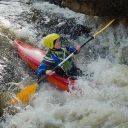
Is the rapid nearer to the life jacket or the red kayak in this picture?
the red kayak

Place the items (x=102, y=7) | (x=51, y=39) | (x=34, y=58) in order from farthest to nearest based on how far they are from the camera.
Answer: (x=102, y=7) → (x=34, y=58) → (x=51, y=39)

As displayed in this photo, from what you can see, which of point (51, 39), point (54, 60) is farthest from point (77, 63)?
point (51, 39)

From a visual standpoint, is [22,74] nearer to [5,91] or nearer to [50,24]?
[5,91]

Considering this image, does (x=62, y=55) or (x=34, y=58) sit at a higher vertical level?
(x=62, y=55)

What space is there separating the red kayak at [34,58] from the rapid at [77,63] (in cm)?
12

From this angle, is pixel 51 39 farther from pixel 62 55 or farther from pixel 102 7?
pixel 102 7

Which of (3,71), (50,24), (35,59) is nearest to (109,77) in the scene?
(35,59)

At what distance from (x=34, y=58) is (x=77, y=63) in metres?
0.98

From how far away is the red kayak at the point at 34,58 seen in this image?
6.68 m

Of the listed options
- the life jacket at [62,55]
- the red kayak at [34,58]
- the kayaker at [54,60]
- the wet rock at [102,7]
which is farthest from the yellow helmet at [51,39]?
the wet rock at [102,7]

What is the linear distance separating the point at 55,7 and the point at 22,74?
11.9ft

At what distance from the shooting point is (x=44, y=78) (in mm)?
6820

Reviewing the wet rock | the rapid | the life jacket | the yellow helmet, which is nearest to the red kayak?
the rapid

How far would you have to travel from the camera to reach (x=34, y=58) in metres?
7.83
